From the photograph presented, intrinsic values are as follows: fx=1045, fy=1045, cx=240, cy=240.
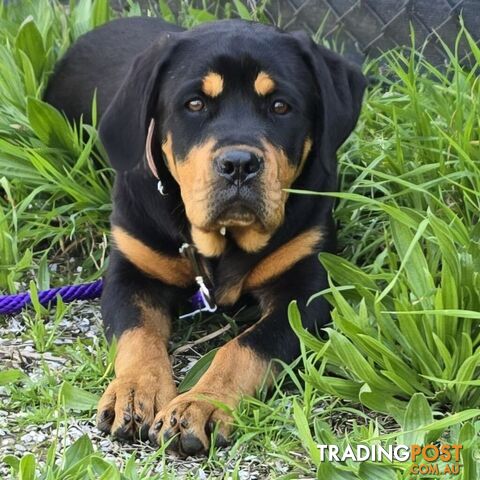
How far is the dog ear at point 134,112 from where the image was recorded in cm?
311

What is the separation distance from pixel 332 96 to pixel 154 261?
0.76 metres

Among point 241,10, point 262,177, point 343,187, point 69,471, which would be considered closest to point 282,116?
point 262,177

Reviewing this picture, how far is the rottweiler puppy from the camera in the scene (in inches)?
114

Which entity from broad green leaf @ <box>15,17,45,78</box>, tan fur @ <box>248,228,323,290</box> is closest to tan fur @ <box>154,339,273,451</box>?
tan fur @ <box>248,228,323,290</box>

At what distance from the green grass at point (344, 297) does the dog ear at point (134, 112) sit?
1.86 ft

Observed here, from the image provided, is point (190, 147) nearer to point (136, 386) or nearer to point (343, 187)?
point (136, 386)

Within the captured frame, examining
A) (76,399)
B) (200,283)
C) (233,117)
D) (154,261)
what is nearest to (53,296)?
(154,261)

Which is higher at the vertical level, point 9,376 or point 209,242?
point 209,242

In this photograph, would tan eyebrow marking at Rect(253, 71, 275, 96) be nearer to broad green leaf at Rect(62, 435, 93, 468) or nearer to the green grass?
the green grass

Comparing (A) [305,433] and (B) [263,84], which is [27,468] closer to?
(A) [305,433]

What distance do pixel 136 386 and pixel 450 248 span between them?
3.01 ft

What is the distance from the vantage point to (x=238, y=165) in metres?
2.87

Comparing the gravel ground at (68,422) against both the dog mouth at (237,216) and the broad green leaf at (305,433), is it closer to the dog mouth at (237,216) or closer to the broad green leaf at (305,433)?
the broad green leaf at (305,433)

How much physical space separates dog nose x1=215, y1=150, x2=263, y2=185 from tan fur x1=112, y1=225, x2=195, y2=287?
1.66 ft
